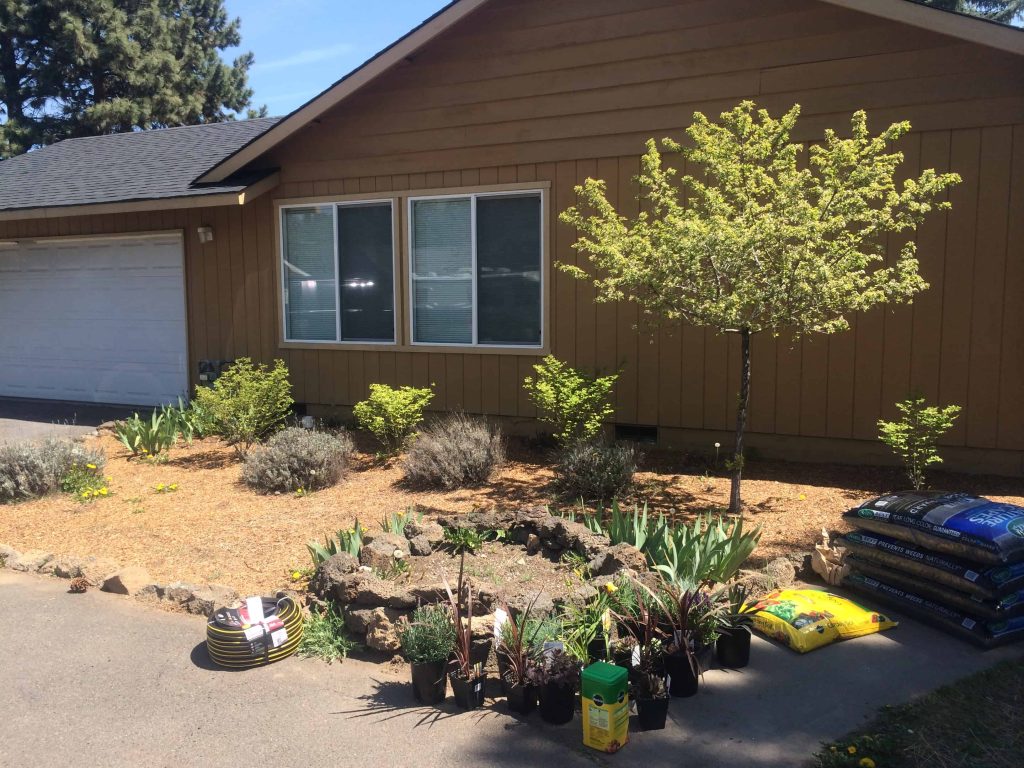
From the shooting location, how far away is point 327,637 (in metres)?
4.79

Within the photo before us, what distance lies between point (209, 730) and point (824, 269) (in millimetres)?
4687

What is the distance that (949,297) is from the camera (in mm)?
7777

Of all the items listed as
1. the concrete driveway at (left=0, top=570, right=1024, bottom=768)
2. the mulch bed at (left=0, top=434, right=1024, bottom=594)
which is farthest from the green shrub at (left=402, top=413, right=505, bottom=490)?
the concrete driveway at (left=0, top=570, right=1024, bottom=768)

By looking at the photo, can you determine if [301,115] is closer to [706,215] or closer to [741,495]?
[706,215]

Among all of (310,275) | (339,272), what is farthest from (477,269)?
(310,275)

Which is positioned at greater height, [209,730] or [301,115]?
[301,115]

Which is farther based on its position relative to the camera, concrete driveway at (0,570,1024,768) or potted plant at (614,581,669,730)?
potted plant at (614,581,669,730)

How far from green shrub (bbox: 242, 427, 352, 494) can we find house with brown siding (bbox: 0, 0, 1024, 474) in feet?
7.93

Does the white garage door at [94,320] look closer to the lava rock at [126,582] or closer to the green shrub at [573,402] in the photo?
the green shrub at [573,402]

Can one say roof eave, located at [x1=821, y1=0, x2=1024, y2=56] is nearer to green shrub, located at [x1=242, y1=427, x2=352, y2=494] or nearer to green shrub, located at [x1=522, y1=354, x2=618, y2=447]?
green shrub, located at [x1=522, y1=354, x2=618, y2=447]

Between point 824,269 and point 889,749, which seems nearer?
point 889,749

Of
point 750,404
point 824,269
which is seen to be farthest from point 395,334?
point 824,269

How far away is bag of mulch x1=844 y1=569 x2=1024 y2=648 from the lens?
451cm

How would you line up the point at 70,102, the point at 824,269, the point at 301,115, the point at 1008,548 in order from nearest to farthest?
1. the point at 1008,548
2. the point at 824,269
3. the point at 301,115
4. the point at 70,102
